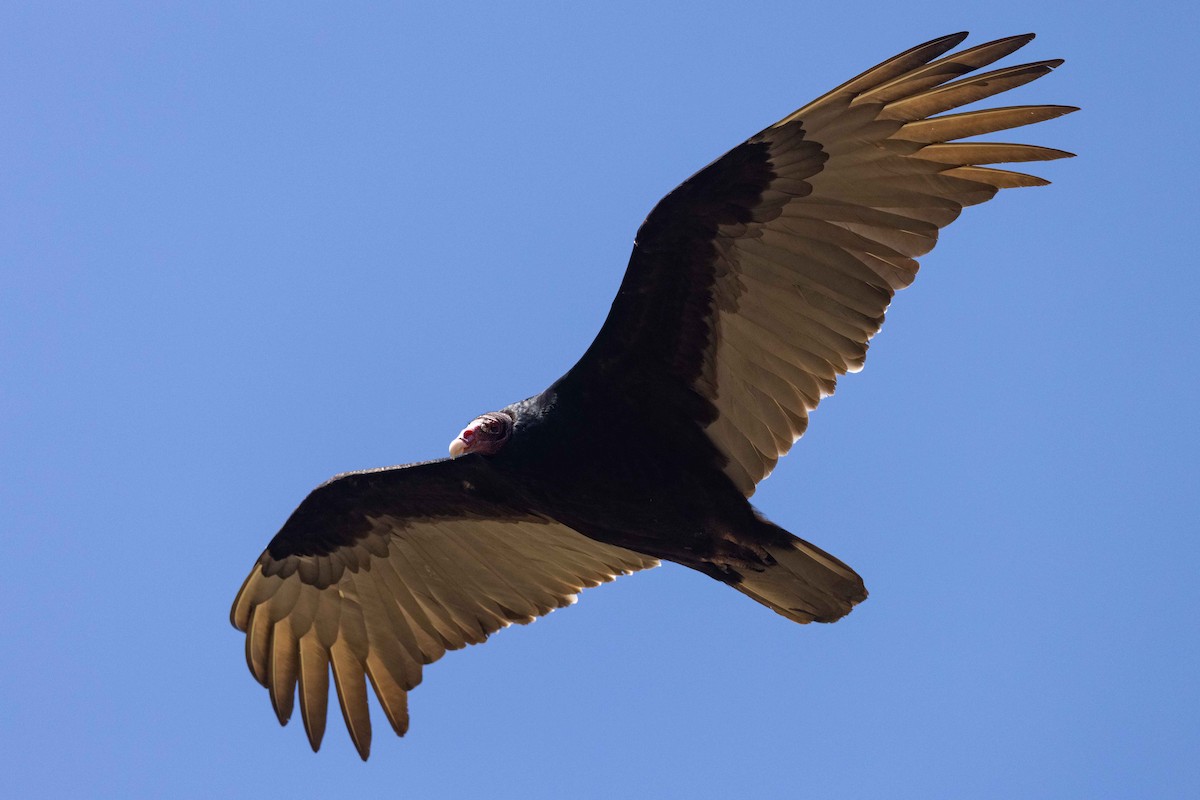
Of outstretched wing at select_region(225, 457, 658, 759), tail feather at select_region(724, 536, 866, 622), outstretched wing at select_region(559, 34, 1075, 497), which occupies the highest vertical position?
outstretched wing at select_region(559, 34, 1075, 497)

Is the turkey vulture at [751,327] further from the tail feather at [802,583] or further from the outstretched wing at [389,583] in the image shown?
the outstretched wing at [389,583]

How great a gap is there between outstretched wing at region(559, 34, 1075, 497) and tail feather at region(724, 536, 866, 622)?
42 centimetres

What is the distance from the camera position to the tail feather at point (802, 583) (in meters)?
6.57

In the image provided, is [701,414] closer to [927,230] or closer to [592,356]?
[592,356]

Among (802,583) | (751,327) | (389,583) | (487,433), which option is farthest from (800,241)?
(389,583)

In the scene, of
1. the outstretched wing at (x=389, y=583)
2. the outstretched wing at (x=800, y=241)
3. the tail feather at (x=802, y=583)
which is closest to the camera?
the outstretched wing at (x=800, y=241)

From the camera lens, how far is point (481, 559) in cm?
774

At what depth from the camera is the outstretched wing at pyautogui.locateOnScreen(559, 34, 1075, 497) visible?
6223 millimetres

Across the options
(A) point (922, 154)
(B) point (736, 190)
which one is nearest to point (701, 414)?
(B) point (736, 190)

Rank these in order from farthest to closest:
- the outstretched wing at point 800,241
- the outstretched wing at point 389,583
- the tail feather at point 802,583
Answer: the outstretched wing at point 389,583, the tail feather at point 802,583, the outstretched wing at point 800,241

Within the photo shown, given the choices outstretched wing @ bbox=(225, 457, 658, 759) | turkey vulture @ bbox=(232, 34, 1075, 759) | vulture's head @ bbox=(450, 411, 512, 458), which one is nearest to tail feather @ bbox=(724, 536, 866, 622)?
turkey vulture @ bbox=(232, 34, 1075, 759)

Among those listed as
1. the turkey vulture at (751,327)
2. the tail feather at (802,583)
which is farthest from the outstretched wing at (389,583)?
the tail feather at (802,583)

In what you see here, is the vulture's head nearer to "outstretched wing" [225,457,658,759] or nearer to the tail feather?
"outstretched wing" [225,457,658,759]

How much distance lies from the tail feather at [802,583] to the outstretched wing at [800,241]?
1.38 ft
